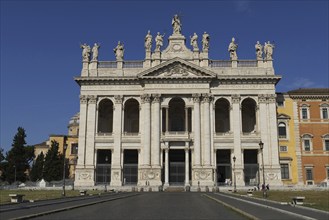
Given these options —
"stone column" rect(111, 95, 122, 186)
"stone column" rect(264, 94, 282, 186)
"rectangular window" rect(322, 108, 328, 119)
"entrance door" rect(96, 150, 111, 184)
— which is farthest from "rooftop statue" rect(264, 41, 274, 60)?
"entrance door" rect(96, 150, 111, 184)

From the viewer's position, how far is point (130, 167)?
62500 mm

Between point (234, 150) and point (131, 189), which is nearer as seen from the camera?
point (131, 189)

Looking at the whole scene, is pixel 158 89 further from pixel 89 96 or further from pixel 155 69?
pixel 89 96

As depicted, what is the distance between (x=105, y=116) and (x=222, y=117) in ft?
66.7

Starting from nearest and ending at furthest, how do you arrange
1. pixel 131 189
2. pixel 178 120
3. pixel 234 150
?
pixel 131 189
pixel 234 150
pixel 178 120

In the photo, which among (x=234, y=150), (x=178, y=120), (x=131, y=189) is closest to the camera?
(x=131, y=189)

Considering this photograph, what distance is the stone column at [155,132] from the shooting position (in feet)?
196

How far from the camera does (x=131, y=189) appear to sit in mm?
57125

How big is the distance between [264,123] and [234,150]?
6298mm

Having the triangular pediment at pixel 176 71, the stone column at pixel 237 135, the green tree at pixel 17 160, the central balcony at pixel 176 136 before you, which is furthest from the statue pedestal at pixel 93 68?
the stone column at pixel 237 135

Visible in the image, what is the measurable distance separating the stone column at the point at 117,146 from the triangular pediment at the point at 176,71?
6.07m


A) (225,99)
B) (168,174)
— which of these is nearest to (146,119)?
(168,174)

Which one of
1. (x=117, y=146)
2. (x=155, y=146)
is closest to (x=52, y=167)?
(x=117, y=146)

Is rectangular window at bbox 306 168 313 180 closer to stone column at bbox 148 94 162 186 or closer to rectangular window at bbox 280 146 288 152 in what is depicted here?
rectangular window at bbox 280 146 288 152
